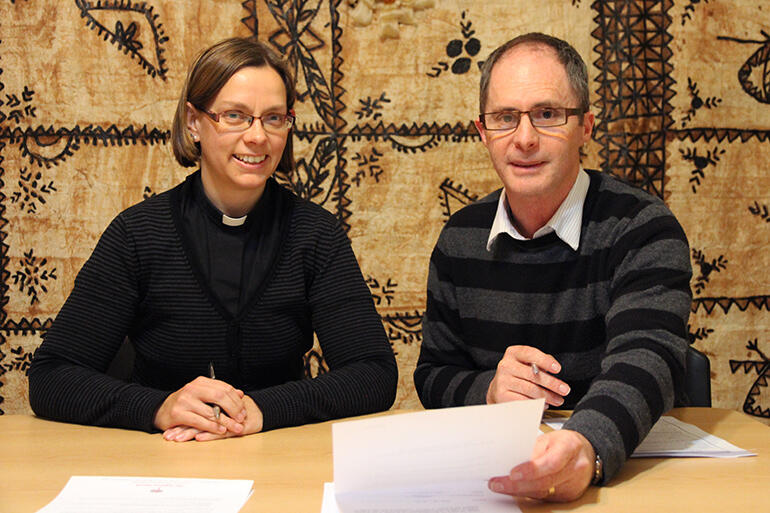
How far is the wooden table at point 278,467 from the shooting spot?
1072 millimetres

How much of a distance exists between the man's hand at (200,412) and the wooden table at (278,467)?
0.03 meters

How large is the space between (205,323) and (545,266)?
785 mm

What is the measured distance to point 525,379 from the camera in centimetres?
136

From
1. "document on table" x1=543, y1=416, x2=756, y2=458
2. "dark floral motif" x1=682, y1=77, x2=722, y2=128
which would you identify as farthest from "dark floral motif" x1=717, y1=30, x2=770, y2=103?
"document on table" x1=543, y1=416, x2=756, y2=458

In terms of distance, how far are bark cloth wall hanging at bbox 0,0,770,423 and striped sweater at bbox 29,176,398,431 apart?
2.81 feet

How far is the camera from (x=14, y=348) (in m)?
2.65

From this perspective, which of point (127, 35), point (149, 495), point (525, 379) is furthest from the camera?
point (127, 35)

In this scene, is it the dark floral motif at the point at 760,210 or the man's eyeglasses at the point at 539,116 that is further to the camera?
the dark floral motif at the point at 760,210

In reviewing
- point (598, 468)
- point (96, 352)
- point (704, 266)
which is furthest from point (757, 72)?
point (96, 352)

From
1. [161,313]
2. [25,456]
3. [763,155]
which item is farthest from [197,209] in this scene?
[763,155]

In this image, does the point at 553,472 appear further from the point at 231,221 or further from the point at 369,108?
the point at 369,108

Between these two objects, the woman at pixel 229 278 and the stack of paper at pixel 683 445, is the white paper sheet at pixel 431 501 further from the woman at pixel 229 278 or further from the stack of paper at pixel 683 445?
the woman at pixel 229 278

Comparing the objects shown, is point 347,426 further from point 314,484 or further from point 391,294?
point 391,294

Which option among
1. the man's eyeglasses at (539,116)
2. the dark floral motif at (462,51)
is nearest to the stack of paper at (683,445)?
the man's eyeglasses at (539,116)
